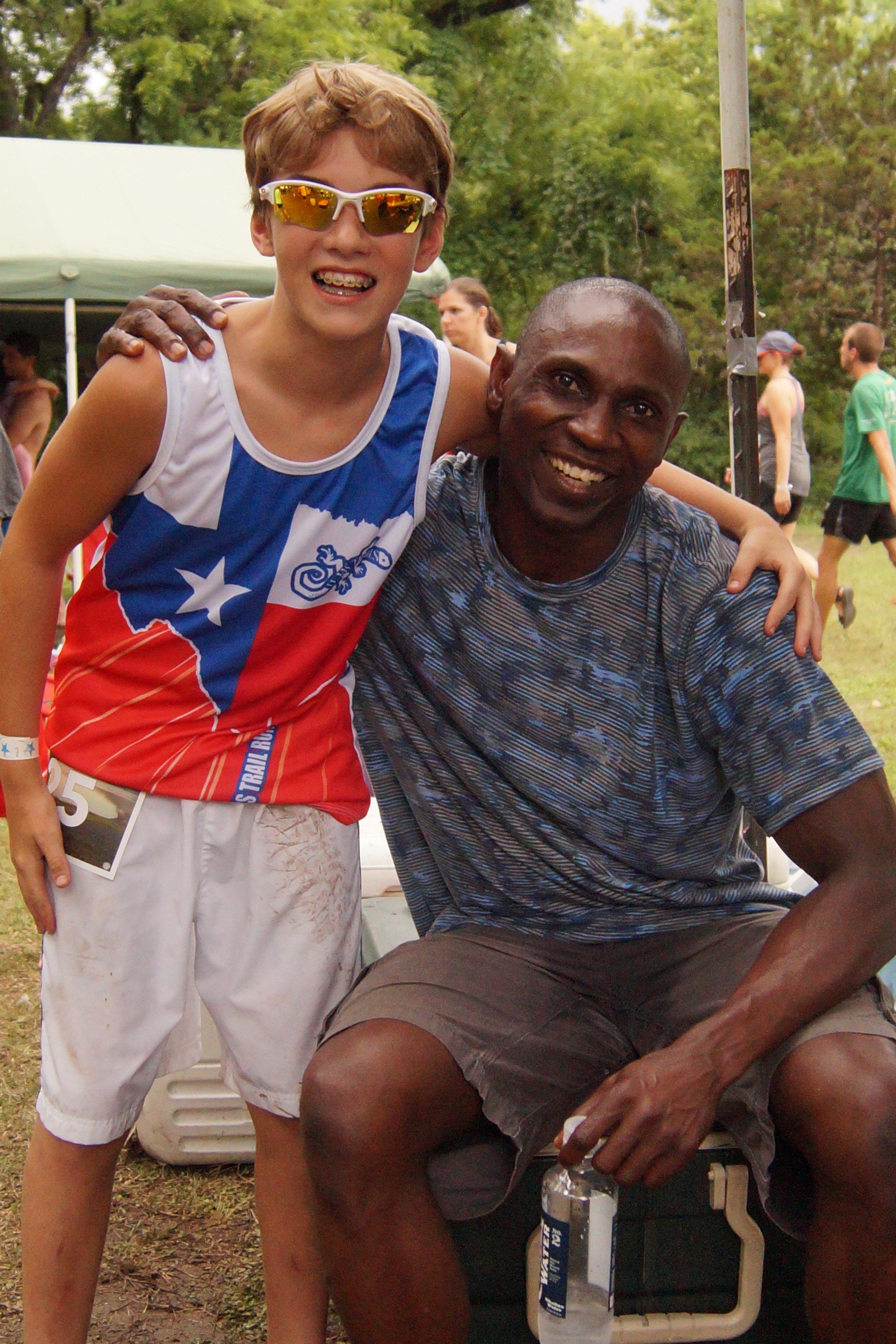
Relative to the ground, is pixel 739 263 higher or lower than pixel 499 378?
higher

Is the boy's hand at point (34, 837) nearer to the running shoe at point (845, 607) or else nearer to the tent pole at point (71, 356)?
the tent pole at point (71, 356)

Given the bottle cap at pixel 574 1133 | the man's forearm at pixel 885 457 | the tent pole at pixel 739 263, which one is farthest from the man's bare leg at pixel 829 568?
the bottle cap at pixel 574 1133

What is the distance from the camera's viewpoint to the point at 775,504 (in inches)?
362

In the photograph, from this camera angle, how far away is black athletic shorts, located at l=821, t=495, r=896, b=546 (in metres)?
8.42

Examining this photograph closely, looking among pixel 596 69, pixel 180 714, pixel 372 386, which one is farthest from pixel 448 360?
pixel 596 69

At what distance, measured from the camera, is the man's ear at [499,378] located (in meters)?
2.22

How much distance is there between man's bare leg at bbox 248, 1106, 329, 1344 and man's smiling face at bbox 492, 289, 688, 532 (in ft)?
3.61

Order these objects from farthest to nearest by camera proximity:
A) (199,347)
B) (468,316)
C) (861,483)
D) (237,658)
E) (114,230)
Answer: (114,230) < (861,483) < (468,316) < (237,658) < (199,347)

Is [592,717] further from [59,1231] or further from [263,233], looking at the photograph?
[59,1231]

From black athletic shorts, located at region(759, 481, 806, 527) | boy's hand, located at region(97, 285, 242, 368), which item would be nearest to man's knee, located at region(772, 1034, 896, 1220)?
boy's hand, located at region(97, 285, 242, 368)

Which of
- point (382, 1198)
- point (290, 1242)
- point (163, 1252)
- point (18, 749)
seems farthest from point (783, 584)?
point (163, 1252)

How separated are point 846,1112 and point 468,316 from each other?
506cm

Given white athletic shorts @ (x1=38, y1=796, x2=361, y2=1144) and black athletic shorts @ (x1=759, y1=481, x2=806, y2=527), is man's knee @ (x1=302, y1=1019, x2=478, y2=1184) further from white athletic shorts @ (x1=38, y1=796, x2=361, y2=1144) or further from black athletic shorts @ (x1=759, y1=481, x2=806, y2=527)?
black athletic shorts @ (x1=759, y1=481, x2=806, y2=527)

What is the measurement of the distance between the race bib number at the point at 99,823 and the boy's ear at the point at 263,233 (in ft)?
2.84
